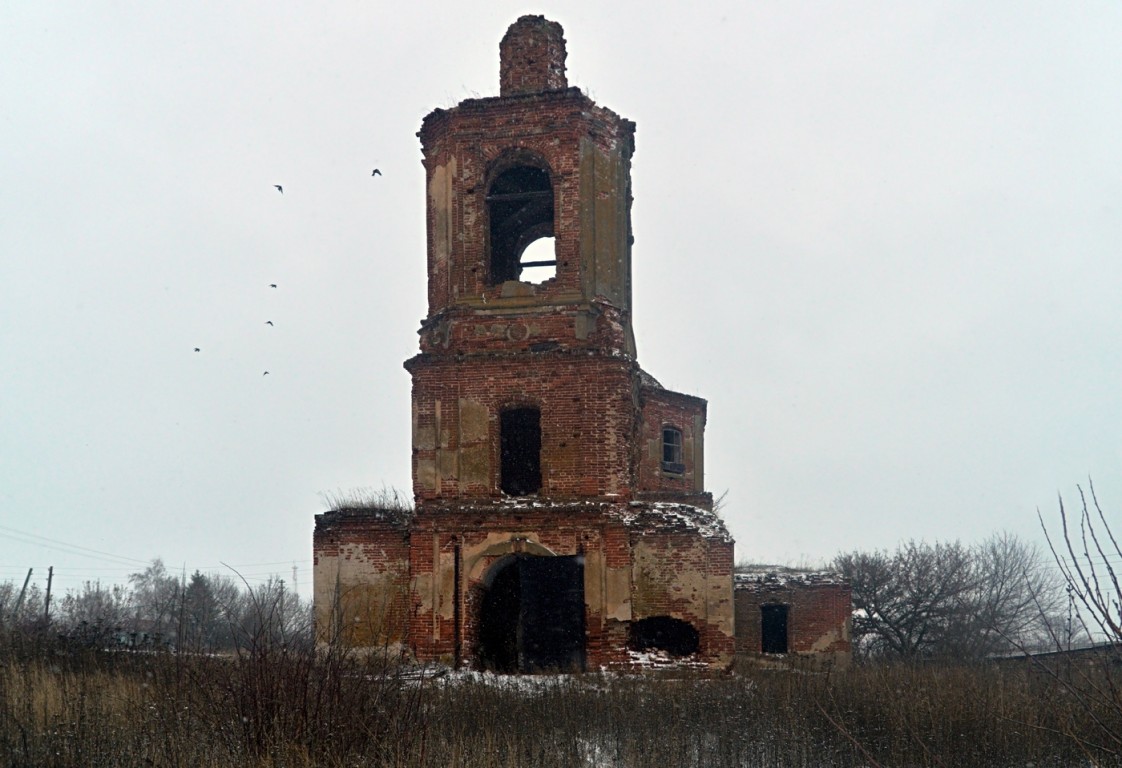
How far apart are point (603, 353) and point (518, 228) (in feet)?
11.9

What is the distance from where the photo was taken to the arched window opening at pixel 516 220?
18.0 meters

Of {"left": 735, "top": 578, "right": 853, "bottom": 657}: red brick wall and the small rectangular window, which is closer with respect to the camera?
{"left": 735, "top": 578, "right": 853, "bottom": 657}: red brick wall

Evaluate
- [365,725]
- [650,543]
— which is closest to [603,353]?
[650,543]

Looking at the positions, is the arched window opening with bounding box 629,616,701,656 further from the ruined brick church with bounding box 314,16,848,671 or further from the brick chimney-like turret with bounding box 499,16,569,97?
the brick chimney-like turret with bounding box 499,16,569,97

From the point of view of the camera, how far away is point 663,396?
25.9 m

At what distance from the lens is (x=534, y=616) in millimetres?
18656

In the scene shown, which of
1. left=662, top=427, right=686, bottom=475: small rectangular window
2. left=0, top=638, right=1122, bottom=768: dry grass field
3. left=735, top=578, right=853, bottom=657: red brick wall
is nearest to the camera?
left=0, top=638, right=1122, bottom=768: dry grass field

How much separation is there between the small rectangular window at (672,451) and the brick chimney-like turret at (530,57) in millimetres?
10680

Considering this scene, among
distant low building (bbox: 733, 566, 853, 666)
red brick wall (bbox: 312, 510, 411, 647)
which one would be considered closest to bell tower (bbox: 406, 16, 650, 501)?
red brick wall (bbox: 312, 510, 411, 647)

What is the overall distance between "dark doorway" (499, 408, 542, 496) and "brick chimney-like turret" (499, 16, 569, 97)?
204 inches

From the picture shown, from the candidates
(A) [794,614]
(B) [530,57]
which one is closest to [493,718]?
(B) [530,57]

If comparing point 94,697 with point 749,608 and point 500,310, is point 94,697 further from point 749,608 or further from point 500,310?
point 749,608

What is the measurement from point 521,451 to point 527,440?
192mm

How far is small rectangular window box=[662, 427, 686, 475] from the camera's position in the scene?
2595cm
